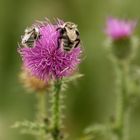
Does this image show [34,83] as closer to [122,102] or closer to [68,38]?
[122,102]

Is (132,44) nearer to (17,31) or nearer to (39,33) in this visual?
(39,33)

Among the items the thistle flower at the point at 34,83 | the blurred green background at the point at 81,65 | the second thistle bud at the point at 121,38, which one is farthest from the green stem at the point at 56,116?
the blurred green background at the point at 81,65

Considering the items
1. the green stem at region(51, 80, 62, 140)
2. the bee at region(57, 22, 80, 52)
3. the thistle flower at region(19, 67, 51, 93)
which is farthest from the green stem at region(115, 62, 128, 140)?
the bee at region(57, 22, 80, 52)

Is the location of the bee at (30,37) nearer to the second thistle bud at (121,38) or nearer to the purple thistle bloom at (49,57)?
the purple thistle bloom at (49,57)

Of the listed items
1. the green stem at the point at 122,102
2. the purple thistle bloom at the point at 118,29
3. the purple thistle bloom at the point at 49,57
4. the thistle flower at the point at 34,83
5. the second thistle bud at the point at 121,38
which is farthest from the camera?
the purple thistle bloom at the point at 118,29

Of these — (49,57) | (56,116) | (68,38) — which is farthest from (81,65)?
(68,38)

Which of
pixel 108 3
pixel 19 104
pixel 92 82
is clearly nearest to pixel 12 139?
pixel 19 104
